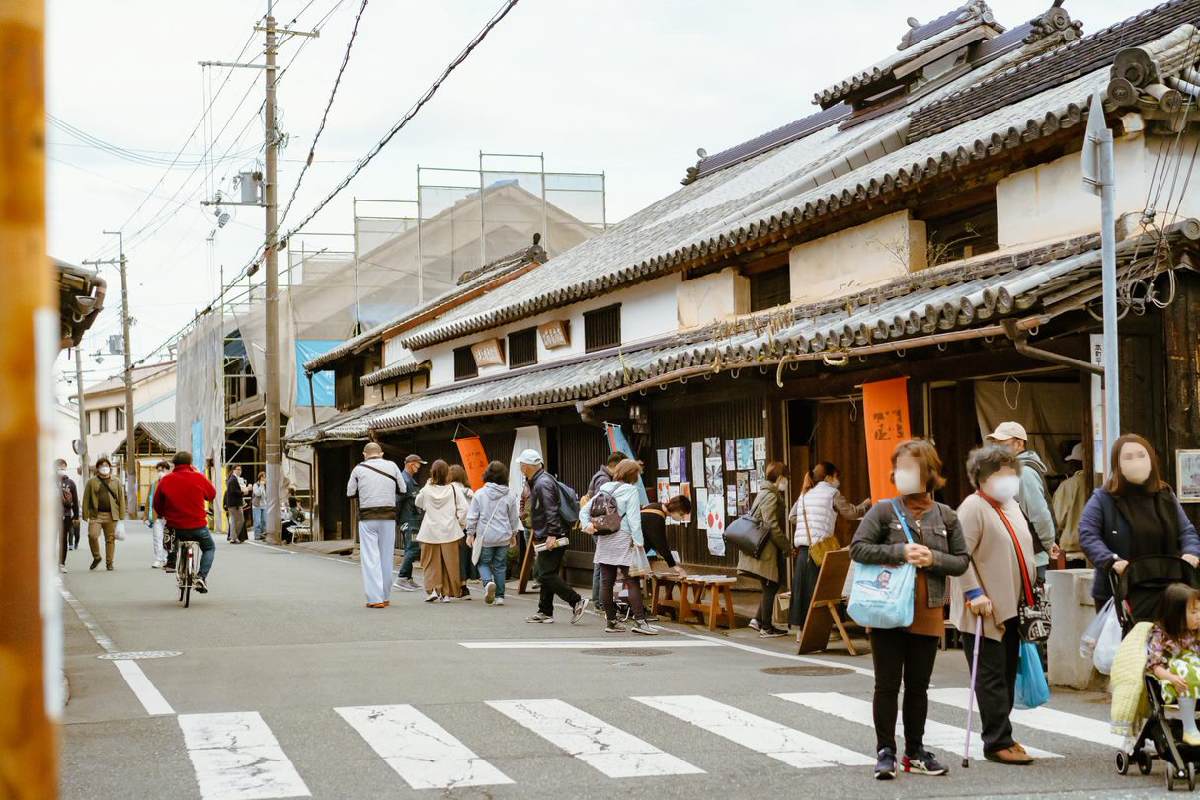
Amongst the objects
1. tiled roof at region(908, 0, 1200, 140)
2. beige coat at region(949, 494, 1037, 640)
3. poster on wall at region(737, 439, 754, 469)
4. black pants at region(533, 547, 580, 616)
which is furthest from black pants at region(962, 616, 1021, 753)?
tiled roof at region(908, 0, 1200, 140)

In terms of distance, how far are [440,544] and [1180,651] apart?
11638 mm

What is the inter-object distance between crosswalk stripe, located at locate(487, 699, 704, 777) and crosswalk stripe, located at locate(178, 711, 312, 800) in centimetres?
166

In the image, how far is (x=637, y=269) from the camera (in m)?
20.3

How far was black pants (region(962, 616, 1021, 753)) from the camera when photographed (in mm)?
7258

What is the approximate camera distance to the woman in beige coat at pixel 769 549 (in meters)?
13.6

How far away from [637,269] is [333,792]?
14.4 meters

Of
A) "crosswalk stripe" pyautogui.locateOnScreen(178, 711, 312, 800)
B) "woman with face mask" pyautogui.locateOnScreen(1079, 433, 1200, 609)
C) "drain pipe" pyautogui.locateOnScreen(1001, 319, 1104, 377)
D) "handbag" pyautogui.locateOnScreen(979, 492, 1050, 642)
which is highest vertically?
"drain pipe" pyautogui.locateOnScreen(1001, 319, 1104, 377)

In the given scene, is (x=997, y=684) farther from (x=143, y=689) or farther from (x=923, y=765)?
(x=143, y=689)

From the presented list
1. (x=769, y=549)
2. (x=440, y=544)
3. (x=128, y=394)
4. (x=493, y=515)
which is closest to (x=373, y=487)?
(x=440, y=544)

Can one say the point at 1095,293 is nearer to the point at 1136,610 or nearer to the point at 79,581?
the point at 1136,610

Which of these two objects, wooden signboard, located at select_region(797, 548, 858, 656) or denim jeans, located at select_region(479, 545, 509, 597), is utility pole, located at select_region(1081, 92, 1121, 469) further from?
denim jeans, located at select_region(479, 545, 509, 597)

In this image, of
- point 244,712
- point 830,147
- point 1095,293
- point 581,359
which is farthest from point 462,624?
point 830,147

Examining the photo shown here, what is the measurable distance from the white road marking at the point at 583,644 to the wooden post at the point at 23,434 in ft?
34.8

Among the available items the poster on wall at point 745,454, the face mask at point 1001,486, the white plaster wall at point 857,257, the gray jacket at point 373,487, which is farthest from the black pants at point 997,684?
the gray jacket at point 373,487
